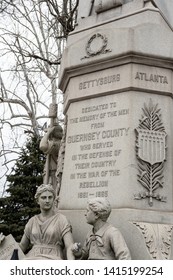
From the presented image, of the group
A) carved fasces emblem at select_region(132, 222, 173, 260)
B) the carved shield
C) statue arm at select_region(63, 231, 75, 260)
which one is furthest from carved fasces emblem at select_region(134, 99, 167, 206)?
statue arm at select_region(63, 231, 75, 260)

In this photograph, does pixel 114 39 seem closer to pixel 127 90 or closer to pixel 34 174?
pixel 127 90

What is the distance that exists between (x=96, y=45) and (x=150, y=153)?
1.67 meters

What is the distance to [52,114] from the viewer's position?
26.2ft

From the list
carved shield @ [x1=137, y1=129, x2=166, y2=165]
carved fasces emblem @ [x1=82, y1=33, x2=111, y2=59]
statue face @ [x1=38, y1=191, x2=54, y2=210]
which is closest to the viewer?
statue face @ [x1=38, y1=191, x2=54, y2=210]

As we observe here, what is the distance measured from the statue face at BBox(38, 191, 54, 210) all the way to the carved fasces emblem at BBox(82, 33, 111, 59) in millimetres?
2029

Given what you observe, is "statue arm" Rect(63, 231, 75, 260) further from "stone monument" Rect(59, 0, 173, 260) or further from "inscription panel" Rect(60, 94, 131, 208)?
"inscription panel" Rect(60, 94, 131, 208)

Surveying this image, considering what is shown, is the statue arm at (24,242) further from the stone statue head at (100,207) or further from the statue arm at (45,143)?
the statue arm at (45,143)

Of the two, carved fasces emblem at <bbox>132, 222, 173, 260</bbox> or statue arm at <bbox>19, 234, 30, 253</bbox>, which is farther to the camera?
statue arm at <bbox>19, 234, 30, 253</bbox>

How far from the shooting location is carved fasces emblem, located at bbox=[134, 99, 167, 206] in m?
6.38

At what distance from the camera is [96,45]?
7.07 meters

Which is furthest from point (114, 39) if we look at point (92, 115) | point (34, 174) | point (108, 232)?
point (34, 174)

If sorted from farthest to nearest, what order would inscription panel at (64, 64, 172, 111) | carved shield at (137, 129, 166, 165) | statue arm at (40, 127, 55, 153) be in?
statue arm at (40, 127, 55, 153)
inscription panel at (64, 64, 172, 111)
carved shield at (137, 129, 166, 165)

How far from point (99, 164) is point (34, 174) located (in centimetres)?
1230

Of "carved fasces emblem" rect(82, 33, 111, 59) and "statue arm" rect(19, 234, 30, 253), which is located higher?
"carved fasces emblem" rect(82, 33, 111, 59)
